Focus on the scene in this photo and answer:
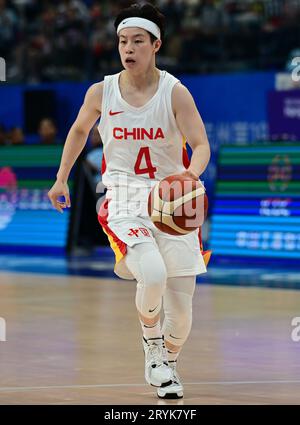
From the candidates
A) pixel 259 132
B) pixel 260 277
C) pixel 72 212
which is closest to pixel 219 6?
pixel 259 132

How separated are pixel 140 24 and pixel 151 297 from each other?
1.70m

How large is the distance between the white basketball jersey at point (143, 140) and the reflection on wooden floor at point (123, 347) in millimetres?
1360

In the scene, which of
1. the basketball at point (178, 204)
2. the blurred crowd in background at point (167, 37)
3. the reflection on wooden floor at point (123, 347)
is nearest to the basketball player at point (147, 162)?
the basketball at point (178, 204)

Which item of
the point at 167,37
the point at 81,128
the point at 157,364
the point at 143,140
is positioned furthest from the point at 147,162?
the point at 167,37

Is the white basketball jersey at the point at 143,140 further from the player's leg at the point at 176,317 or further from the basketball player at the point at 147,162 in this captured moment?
the player's leg at the point at 176,317

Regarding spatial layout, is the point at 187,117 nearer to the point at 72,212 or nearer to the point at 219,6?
the point at 72,212

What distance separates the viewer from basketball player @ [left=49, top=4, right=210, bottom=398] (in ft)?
23.7

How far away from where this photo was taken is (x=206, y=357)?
880 centimetres

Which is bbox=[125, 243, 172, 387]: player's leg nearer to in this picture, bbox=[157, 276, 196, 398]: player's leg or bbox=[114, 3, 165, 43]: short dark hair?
bbox=[157, 276, 196, 398]: player's leg

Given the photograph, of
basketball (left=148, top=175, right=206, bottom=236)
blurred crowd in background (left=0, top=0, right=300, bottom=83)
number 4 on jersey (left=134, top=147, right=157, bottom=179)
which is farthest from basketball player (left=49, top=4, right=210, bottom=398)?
blurred crowd in background (left=0, top=0, right=300, bottom=83)

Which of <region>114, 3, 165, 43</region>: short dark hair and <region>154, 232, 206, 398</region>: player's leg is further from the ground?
<region>114, 3, 165, 43</region>: short dark hair

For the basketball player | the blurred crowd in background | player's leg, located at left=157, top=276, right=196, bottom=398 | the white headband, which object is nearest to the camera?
player's leg, located at left=157, top=276, right=196, bottom=398

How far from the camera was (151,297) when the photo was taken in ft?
23.3

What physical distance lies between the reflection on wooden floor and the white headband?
2256mm
